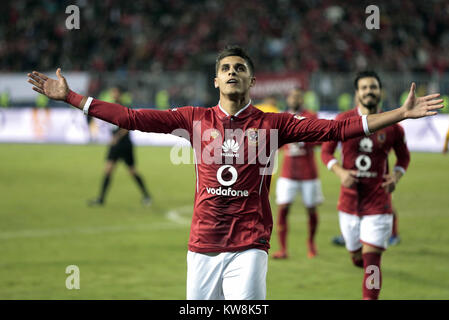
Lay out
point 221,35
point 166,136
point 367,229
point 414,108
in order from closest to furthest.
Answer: point 414,108 → point 367,229 → point 166,136 → point 221,35

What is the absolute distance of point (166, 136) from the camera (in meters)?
28.0

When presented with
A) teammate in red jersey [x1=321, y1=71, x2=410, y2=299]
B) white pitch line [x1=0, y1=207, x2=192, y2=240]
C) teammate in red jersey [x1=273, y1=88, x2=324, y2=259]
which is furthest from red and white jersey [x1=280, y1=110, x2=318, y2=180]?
teammate in red jersey [x1=321, y1=71, x2=410, y2=299]

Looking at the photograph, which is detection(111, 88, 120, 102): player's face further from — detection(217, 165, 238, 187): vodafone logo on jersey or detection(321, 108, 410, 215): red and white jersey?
detection(217, 165, 238, 187): vodafone logo on jersey

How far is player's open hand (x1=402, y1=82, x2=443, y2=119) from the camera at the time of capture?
4.11 metres

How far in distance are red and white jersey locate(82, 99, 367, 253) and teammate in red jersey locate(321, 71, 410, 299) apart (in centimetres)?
217

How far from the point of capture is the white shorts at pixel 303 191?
9.81m

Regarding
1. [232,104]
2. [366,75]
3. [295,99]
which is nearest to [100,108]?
[232,104]

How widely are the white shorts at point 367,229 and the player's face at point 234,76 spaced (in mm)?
2652

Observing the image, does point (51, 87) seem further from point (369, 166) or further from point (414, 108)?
point (369, 166)

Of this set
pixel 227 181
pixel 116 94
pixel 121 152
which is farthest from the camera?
pixel 121 152

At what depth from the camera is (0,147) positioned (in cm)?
2761

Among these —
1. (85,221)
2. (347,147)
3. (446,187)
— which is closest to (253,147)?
(347,147)

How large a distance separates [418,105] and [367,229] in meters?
2.67

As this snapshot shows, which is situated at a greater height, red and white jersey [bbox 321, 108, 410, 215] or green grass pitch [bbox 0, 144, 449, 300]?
red and white jersey [bbox 321, 108, 410, 215]
